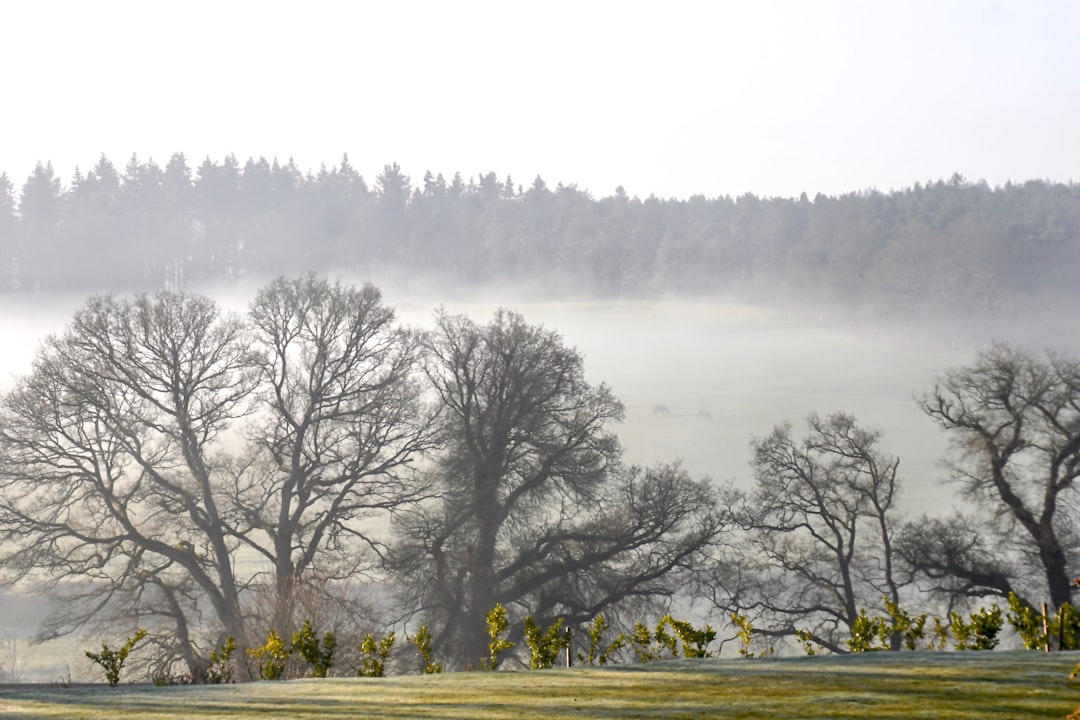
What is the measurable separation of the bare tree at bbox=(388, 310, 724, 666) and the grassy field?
17.0 meters

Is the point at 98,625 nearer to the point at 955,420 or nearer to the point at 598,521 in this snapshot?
the point at 598,521

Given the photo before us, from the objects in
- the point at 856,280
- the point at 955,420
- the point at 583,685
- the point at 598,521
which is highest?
the point at 856,280

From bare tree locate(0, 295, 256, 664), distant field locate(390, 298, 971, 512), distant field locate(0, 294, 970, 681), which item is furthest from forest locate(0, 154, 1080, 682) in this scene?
distant field locate(390, 298, 971, 512)

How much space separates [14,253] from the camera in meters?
91.4

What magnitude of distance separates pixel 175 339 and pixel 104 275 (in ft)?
203

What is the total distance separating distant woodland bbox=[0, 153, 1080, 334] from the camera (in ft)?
275

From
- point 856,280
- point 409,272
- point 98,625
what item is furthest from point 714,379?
point 98,625

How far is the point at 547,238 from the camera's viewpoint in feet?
335

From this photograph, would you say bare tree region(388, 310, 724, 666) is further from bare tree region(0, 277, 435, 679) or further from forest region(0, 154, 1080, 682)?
bare tree region(0, 277, 435, 679)

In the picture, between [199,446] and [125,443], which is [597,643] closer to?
[199,446]

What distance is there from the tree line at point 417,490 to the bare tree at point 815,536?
0.13 meters

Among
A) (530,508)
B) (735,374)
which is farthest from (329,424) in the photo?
(735,374)

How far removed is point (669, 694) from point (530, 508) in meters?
22.0

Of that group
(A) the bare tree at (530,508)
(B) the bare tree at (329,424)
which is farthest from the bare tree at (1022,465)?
(B) the bare tree at (329,424)
